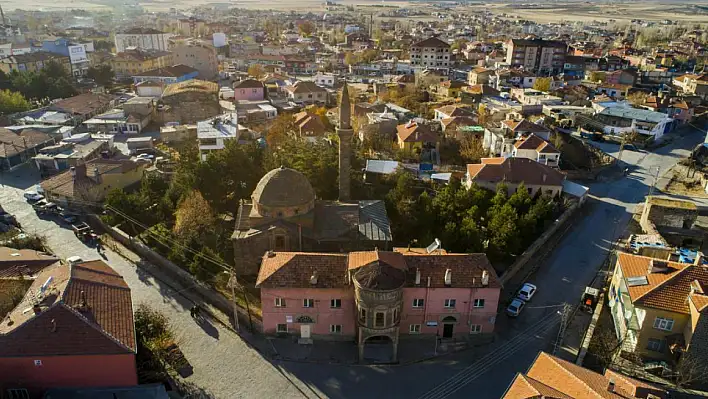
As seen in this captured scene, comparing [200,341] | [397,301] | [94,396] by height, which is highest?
[397,301]

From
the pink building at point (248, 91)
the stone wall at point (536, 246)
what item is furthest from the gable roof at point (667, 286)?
the pink building at point (248, 91)

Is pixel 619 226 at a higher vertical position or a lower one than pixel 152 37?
lower

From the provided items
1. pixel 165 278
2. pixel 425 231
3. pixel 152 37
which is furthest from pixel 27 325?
pixel 152 37

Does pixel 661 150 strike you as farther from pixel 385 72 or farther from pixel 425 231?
pixel 385 72

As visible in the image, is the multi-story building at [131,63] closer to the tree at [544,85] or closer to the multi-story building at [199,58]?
the multi-story building at [199,58]

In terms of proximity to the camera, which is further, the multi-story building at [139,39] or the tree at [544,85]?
the multi-story building at [139,39]

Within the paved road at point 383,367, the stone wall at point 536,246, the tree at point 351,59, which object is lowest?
the paved road at point 383,367
